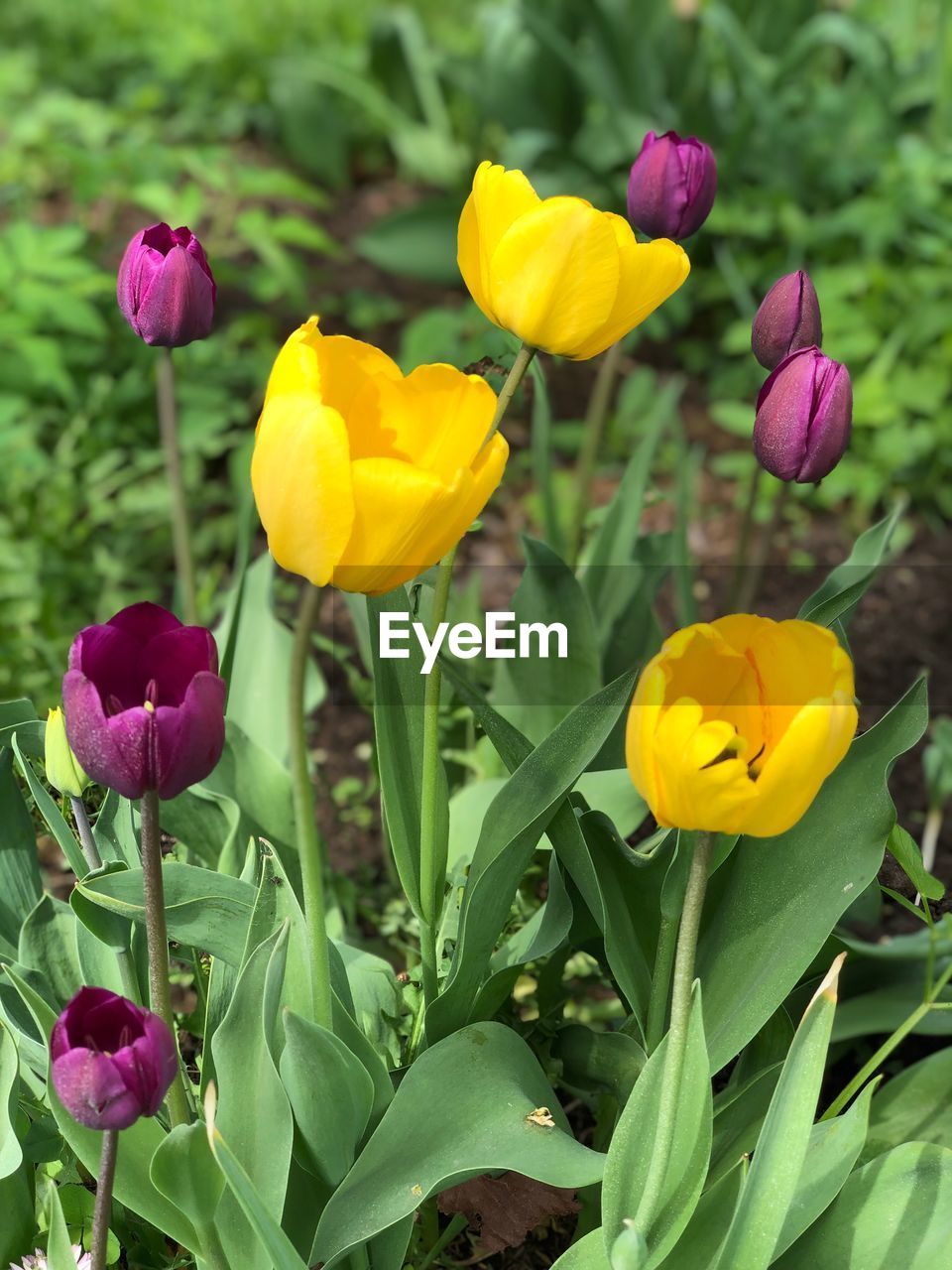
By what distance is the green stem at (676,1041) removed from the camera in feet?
2.84

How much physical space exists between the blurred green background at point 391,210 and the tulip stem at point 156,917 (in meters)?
0.97

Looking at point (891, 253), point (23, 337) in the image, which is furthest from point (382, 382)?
point (891, 253)

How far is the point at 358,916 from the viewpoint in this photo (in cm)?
171

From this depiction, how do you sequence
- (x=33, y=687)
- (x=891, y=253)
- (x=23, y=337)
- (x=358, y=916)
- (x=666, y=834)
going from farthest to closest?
(x=891, y=253)
(x=23, y=337)
(x=33, y=687)
(x=358, y=916)
(x=666, y=834)

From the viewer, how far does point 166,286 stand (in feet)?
3.63

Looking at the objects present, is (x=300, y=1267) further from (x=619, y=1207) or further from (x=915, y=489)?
(x=915, y=489)

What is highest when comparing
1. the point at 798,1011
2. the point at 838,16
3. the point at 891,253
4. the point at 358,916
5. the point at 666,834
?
the point at 838,16

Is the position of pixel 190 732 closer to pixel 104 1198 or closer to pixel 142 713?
pixel 142 713

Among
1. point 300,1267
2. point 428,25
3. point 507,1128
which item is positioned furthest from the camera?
point 428,25

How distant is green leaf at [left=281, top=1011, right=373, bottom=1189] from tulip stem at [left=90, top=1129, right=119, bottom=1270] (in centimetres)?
11

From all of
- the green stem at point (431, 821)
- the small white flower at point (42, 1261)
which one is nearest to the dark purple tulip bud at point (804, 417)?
the green stem at point (431, 821)

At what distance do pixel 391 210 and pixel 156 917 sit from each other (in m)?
2.87

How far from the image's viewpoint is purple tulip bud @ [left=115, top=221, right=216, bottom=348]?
3.61 ft

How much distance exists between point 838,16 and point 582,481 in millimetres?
1522
